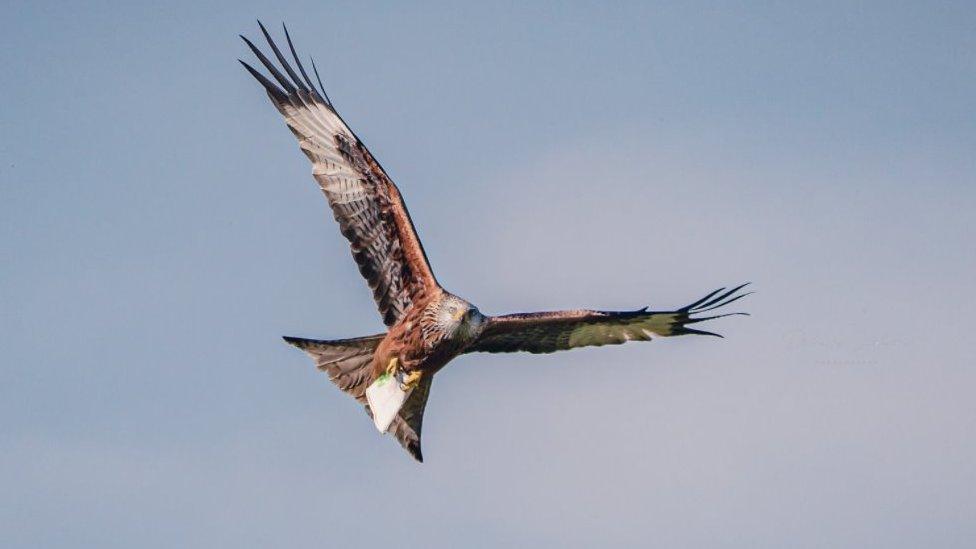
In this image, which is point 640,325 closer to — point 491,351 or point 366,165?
point 491,351

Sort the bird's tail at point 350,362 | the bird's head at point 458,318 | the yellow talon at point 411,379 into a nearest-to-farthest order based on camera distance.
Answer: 1. the bird's head at point 458,318
2. the yellow talon at point 411,379
3. the bird's tail at point 350,362

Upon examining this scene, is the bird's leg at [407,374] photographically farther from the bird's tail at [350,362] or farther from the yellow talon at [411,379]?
the bird's tail at [350,362]

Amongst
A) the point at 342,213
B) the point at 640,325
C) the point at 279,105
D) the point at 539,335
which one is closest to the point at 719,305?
the point at 640,325

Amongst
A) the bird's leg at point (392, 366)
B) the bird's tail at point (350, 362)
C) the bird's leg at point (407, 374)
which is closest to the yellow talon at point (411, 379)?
the bird's leg at point (407, 374)

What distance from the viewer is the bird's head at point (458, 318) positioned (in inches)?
402

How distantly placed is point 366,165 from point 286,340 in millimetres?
1610

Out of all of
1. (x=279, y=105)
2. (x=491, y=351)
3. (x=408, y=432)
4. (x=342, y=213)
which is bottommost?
(x=408, y=432)

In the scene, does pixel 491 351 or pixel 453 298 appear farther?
pixel 491 351

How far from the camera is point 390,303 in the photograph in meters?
10.9

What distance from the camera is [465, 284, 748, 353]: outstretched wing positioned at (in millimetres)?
10633

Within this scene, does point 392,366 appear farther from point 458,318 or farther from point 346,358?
point 458,318

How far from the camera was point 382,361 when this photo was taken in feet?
34.5

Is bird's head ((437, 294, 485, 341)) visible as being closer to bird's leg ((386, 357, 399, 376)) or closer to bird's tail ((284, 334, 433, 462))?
bird's leg ((386, 357, 399, 376))

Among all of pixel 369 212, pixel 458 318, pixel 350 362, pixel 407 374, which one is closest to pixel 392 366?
pixel 407 374
